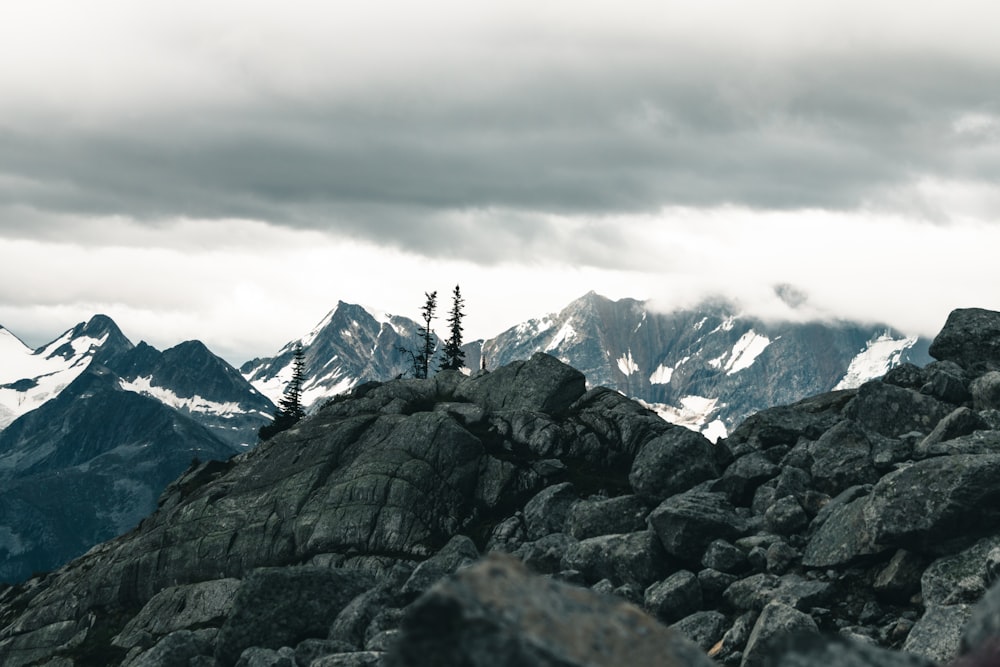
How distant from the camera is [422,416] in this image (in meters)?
76.9

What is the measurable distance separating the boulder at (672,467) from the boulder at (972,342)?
682 inches

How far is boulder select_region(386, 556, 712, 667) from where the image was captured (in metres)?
10.4

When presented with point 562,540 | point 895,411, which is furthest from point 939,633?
point 895,411

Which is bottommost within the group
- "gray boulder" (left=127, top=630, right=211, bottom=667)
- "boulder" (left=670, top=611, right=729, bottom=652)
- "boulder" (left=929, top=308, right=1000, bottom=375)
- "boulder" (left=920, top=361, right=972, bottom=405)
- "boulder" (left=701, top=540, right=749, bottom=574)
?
"gray boulder" (left=127, top=630, right=211, bottom=667)

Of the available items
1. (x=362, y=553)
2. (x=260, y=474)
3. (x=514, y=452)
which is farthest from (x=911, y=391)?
(x=260, y=474)

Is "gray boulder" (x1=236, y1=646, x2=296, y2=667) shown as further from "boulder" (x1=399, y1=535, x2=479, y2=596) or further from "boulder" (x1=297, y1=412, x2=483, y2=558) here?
"boulder" (x1=297, y1=412, x2=483, y2=558)

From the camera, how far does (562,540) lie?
1827 inches

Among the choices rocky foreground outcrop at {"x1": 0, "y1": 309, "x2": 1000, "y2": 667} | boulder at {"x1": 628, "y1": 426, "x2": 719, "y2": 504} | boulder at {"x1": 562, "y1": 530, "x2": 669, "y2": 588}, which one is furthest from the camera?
boulder at {"x1": 628, "y1": 426, "x2": 719, "y2": 504}

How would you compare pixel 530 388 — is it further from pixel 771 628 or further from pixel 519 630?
pixel 519 630

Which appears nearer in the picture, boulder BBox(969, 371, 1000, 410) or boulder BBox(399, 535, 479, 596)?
boulder BBox(399, 535, 479, 596)

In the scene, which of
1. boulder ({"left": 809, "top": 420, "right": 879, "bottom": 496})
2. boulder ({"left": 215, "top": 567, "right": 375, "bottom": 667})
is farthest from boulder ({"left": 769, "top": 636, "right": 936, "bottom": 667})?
boulder ({"left": 809, "top": 420, "right": 879, "bottom": 496})

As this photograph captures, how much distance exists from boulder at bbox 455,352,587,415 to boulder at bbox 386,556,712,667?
72396mm

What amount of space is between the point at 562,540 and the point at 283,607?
45.0 feet

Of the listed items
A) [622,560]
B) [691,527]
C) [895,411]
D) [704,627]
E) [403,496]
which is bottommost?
[403,496]
